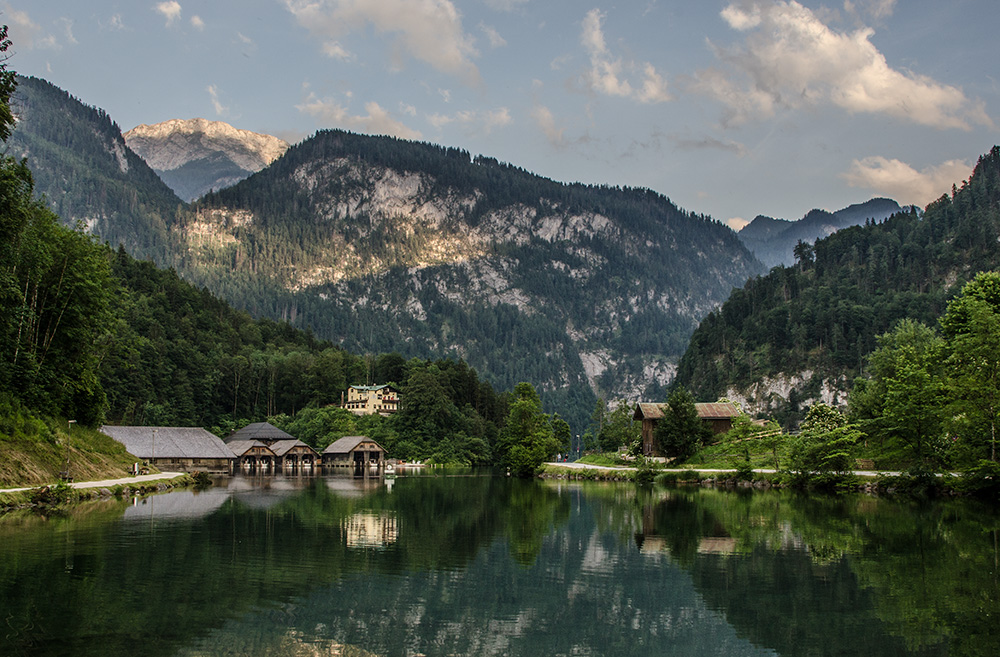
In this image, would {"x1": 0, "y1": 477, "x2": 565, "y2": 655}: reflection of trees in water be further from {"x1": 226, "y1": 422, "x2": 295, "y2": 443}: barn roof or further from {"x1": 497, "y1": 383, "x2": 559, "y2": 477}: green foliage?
{"x1": 226, "y1": 422, "x2": 295, "y2": 443}: barn roof

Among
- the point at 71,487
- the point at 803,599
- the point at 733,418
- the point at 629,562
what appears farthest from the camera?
the point at 733,418

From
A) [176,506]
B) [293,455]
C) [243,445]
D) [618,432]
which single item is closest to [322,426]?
[293,455]

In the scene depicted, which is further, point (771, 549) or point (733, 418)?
point (733, 418)

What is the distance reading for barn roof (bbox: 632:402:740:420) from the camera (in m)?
89.2

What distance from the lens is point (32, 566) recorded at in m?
20.2

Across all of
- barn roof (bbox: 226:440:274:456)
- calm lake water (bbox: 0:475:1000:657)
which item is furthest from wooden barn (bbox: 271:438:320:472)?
calm lake water (bbox: 0:475:1000:657)

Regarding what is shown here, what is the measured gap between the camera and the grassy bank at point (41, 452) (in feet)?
130

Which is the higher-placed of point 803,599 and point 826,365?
point 826,365

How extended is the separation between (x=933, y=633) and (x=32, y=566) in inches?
840

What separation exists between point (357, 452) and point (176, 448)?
3118cm

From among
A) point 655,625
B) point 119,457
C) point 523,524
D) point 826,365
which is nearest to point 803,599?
point 655,625

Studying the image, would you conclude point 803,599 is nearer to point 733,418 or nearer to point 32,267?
point 32,267

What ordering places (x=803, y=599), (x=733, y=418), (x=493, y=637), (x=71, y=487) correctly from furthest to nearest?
(x=733, y=418)
(x=71, y=487)
(x=803, y=599)
(x=493, y=637)

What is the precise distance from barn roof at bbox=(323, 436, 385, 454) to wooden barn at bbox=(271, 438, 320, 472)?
2.63 m
